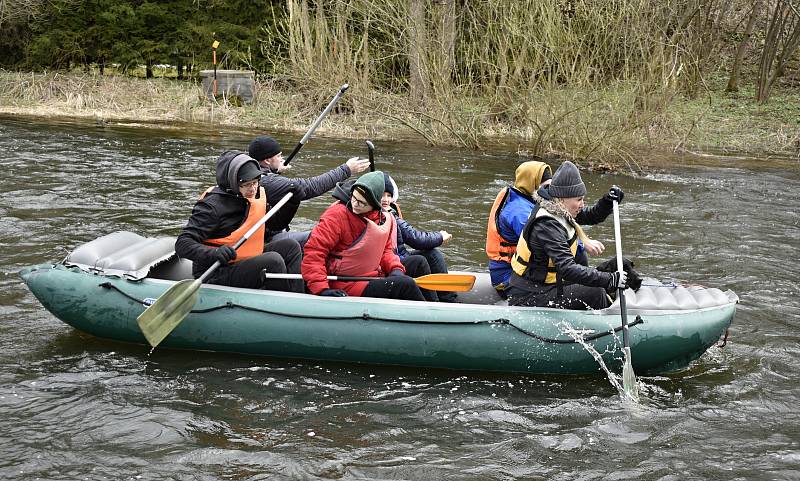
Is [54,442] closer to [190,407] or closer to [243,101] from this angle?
[190,407]

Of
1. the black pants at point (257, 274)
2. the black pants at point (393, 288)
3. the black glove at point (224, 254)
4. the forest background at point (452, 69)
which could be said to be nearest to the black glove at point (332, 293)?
the black pants at point (393, 288)

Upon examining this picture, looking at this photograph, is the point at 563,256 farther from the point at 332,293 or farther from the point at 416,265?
the point at 332,293

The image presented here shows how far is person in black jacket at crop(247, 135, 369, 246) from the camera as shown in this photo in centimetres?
624

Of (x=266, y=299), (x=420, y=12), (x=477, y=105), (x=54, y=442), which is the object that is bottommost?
(x=54, y=442)

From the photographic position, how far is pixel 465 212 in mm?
10141

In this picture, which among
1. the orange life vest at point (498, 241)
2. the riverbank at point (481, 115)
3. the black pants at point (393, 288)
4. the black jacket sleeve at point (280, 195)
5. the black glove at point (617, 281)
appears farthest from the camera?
the riverbank at point (481, 115)

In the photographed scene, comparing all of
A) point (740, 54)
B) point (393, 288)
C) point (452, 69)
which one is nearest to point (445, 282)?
point (393, 288)

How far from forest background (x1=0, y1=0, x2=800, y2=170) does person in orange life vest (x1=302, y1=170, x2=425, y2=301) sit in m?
7.34

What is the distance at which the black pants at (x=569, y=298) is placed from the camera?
17.8 ft

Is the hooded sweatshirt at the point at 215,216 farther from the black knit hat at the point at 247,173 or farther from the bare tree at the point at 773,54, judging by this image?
the bare tree at the point at 773,54

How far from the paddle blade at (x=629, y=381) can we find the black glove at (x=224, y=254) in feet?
7.76

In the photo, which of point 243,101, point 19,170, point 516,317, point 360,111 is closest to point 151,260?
point 516,317

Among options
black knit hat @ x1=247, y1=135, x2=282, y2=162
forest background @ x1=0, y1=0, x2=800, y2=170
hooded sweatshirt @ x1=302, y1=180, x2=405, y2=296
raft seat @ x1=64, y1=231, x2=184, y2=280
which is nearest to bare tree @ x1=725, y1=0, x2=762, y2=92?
forest background @ x1=0, y1=0, x2=800, y2=170

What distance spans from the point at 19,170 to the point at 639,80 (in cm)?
804
